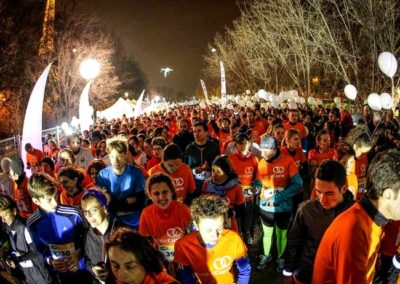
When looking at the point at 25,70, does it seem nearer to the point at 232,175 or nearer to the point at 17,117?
the point at 17,117

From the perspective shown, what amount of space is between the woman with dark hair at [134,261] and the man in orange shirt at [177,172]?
2.83 meters

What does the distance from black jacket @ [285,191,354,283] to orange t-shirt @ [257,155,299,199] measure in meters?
1.95

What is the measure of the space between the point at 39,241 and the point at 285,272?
8.69ft

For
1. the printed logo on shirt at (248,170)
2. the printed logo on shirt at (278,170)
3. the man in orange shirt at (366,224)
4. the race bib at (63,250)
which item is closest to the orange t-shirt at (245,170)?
the printed logo on shirt at (248,170)

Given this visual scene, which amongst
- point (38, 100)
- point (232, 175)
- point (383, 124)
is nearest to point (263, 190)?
point (232, 175)

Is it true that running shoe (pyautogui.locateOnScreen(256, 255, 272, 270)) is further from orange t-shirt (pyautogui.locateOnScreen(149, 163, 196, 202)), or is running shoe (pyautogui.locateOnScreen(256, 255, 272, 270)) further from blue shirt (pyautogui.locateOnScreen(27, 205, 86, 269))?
blue shirt (pyautogui.locateOnScreen(27, 205, 86, 269))

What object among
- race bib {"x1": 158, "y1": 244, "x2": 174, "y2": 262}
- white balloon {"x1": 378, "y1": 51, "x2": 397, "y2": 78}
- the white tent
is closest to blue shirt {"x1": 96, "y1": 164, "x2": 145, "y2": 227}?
race bib {"x1": 158, "y1": 244, "x2": 174, "y2": 262}

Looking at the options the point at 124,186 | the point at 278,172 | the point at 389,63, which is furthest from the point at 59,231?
the point at 389,63

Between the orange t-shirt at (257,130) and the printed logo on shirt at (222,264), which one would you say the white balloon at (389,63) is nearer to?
the orange t-shirt at (257,130)

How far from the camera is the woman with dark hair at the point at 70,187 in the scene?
4.94 meters

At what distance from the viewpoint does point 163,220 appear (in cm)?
400

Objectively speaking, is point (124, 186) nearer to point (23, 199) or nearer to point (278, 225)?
point (278, 225)

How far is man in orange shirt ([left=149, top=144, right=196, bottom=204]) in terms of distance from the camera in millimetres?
5374

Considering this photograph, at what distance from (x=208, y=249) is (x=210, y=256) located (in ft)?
0.22
